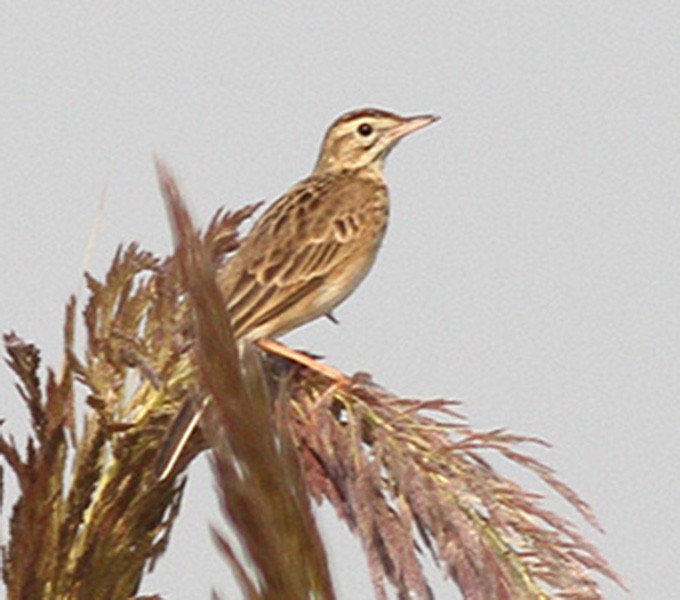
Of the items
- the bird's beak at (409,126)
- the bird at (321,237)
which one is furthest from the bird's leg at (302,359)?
the bird's beak at (409,126)

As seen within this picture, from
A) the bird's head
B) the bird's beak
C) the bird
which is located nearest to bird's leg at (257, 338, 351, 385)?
the bird

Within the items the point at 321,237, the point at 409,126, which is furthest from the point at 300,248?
the point at 409,126

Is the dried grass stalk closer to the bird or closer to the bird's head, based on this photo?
the bird

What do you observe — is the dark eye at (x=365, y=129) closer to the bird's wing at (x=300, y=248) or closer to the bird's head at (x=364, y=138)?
the bird's head at (x=364, y=138)

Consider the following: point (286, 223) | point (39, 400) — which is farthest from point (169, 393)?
point (286, 223)

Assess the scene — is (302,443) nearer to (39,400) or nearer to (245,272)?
(39,400)

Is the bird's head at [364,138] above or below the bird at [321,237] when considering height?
above

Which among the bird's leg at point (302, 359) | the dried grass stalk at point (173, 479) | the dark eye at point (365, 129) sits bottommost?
the dried grass stalk at point (173, 479)
